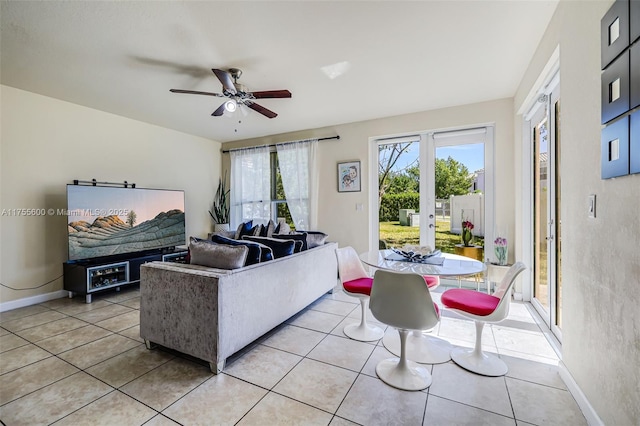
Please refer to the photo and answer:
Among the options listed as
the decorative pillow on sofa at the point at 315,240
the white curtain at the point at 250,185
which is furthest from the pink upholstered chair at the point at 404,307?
the white curtain at the point at 250,185

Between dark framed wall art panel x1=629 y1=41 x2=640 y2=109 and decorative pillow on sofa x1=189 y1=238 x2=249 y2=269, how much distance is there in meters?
2.22

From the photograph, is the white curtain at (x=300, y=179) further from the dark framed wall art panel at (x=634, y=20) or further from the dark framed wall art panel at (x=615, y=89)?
the dark framed wall art panel at (x=634, y=20)

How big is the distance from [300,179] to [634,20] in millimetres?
4090

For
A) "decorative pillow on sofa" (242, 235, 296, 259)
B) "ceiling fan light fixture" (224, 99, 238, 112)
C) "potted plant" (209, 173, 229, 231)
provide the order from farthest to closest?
"potted plant" (209, 173, 229, 231) → "ceiling fan light fixture" (224, 99, 238, 112) → "decorative pillow on sofa" (242, 235, 296, 259)

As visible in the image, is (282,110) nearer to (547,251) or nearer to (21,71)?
(21,71)

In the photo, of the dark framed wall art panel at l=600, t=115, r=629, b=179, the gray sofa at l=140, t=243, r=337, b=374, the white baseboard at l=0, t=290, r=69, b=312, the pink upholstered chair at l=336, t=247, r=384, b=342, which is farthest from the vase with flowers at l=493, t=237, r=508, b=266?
the white baseboard at l=0, t=290, r=69, b=312

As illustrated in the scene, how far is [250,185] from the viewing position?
17.7ft

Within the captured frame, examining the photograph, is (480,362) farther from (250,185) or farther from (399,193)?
(250,185)

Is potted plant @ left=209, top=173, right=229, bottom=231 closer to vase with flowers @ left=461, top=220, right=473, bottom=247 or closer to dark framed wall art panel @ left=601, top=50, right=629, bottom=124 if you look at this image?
vase with flowers @ left=461, top=220, right=473, bottom=247

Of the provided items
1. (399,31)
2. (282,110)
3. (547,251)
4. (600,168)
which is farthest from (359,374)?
(282,110)

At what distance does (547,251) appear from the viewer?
2566 millimetres

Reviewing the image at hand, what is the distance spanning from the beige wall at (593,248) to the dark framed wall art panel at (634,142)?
0.05m

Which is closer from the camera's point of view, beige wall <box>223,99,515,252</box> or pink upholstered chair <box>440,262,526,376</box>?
pink upholstered chair <box>440,262,526,376</box>

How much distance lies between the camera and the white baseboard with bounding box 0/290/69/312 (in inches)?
123
